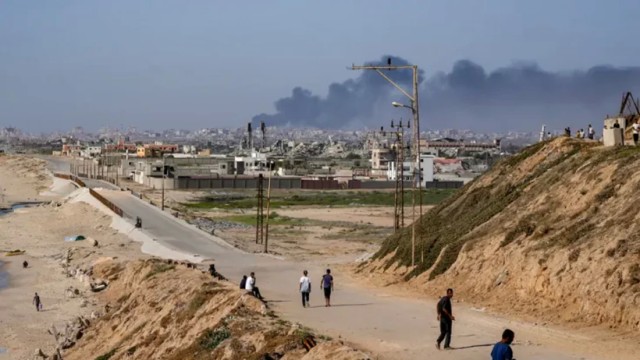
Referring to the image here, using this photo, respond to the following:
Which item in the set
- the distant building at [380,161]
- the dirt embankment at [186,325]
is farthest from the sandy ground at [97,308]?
the distant building at [380,161]

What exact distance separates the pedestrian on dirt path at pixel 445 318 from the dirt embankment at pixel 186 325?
1925 millimetres

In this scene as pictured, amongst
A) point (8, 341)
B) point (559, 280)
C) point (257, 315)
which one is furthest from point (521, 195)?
point (8, 341)

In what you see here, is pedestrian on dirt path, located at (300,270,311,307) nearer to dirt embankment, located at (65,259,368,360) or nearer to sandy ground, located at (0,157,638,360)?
sandy ground, located at (0,157,638,360)

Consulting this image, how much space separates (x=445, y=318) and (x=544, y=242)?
8.01m

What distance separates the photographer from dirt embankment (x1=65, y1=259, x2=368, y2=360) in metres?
21.0

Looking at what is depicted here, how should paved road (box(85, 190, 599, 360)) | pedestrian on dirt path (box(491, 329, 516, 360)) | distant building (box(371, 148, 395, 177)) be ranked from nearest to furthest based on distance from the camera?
1. pedestrian on dirt path (box(491, 329, 516, 360))
2. paved road (box(85, 190, 599, 360))
3. distant building (box(371, 148, 395, 177))

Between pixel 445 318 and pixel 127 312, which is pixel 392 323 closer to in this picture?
pixel 445 318

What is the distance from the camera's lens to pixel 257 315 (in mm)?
24000

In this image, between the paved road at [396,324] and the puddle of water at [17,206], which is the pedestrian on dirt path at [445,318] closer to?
the paved road at [396,324]

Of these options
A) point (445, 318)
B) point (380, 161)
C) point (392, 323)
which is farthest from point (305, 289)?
point (380, 161)

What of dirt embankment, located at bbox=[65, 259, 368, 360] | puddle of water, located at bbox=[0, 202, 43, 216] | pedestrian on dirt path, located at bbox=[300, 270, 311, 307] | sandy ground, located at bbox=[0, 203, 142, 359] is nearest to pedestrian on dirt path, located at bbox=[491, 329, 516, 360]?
dirt embankment, located at bbox=[65, 259, 368, 360]

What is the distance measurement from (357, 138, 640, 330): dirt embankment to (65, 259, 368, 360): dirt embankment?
20.5ft

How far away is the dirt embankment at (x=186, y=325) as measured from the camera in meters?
21.0

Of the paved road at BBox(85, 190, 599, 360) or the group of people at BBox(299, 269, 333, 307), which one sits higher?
the group of people at BBox(299, 269, 333, 307)
